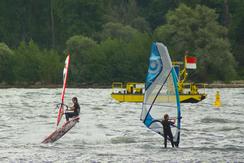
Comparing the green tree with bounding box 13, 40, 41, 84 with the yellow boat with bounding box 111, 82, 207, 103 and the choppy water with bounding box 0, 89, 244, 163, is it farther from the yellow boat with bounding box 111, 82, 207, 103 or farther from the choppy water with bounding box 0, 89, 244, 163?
the choppy water with bounding box 0, 89, 244, 163

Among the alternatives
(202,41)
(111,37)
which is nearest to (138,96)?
(202,41)

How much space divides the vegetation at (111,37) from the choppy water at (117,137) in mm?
41275

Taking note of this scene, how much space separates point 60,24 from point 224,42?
170 ft

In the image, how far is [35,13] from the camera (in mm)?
158625

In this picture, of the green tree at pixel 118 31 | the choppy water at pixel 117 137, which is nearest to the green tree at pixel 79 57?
the green tree at pixel 118 31

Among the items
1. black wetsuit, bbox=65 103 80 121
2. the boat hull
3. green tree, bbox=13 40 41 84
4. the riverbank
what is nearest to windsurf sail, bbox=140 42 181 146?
black wetsuit, bbox=65 103 80 121

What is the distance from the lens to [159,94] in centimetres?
3572

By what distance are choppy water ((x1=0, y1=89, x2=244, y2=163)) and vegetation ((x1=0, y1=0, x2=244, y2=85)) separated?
4128 centimetres

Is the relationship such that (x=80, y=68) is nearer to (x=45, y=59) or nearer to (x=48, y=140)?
(x=45, y=59)

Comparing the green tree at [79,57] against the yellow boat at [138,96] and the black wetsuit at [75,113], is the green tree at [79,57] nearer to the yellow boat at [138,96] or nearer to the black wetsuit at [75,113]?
the yellow boat at [138,96]

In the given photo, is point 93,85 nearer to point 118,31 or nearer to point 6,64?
point 6,64

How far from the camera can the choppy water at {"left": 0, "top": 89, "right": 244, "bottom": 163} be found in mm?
33938

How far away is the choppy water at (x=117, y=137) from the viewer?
33.9 metres

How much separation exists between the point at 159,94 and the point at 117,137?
7.30 m
